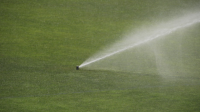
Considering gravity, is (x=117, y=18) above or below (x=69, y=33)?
above

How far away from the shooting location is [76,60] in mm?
7391

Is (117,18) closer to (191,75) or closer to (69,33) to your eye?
(69,33)

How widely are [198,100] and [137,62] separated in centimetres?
309

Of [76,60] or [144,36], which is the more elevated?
[144,36]

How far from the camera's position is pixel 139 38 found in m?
9.81

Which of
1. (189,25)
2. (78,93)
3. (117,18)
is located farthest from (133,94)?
(189,25)

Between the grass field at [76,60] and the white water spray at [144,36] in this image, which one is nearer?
the grass field at [76,60]

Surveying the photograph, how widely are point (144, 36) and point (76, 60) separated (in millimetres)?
3221

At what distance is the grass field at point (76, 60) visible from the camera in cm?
442

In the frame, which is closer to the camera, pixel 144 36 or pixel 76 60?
pixel 76 60

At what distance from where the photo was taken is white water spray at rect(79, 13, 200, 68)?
8.03 m

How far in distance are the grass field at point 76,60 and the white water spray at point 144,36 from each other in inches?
12.4

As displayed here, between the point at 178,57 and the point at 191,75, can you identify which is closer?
the point at 191,75

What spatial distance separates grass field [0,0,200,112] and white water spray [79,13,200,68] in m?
0.32
